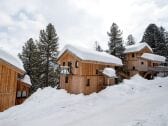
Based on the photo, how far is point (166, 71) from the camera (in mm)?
44656

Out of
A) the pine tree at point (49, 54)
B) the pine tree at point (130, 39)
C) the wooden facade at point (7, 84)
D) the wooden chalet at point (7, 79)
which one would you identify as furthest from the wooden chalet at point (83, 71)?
the pine tree at point (130, 39)

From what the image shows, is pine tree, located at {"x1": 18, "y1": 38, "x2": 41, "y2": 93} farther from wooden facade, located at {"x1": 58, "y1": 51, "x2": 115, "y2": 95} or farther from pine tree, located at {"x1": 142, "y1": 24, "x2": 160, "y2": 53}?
pine tree, located at {"x1": 142, "y1": 24, "x2": 160, "y2": 53}

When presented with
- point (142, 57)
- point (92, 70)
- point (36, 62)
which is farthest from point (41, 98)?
point (142, 57)

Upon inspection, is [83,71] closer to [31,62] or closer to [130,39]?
[31,62]

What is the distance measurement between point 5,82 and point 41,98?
5753mm

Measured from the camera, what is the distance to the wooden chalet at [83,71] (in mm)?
33156

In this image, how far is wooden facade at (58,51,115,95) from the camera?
33.2 m

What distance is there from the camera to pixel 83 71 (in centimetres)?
3319

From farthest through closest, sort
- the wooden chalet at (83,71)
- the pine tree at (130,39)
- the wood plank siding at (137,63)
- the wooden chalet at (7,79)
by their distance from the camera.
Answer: the pine tree at (130,39) → the wood plank siding at (137,63) → the wooden chalet at (83,71) → the wooden chalet at (7,79)

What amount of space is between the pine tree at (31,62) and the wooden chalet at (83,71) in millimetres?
6634

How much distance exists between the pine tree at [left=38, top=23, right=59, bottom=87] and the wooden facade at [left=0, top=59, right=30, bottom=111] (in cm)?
1544

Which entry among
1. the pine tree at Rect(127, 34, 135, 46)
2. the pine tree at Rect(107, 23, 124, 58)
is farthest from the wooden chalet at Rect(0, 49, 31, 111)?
the pine tree at Rect(127, 34, 135, 46)

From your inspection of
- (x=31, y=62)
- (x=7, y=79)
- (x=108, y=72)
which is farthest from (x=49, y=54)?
(x=7, y=79)

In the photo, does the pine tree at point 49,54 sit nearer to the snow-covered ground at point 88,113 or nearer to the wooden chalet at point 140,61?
the snow-covered ground at point 88,113
